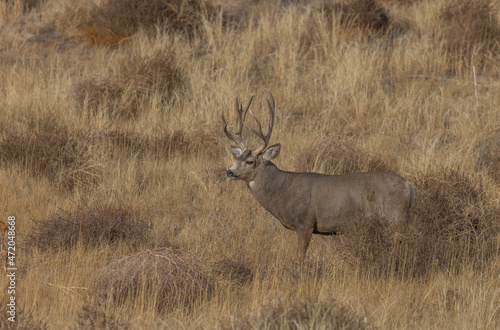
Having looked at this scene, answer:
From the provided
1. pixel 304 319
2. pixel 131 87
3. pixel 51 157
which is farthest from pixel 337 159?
pixel 304 319

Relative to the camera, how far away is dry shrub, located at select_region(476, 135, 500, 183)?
9297mm

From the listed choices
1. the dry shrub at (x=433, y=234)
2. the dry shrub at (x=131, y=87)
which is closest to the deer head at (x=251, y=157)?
the dry shrub at (x=433, y=234)

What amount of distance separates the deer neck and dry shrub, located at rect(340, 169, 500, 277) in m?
1.13

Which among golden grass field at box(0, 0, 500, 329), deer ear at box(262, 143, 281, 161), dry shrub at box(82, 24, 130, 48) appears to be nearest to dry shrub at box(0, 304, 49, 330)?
golden grass field at box(0, 0, 500, 329)

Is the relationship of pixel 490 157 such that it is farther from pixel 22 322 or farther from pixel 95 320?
pixel 22 322

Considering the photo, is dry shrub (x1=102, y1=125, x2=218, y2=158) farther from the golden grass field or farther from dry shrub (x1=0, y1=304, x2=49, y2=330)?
dry shrub (x1=0, y1=304, x2=49, y2=330)

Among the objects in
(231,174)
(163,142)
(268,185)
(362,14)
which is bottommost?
(163,142)

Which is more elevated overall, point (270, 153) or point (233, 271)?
point (270, 153)

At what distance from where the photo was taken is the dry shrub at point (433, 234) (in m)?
6.40

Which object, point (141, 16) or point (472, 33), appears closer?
point (472, 33)

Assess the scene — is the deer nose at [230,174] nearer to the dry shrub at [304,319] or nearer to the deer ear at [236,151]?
the deer ear at [236,151]

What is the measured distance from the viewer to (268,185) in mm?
7762

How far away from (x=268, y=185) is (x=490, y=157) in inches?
140

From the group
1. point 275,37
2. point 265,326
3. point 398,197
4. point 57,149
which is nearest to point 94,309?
Answer: point 265,326
